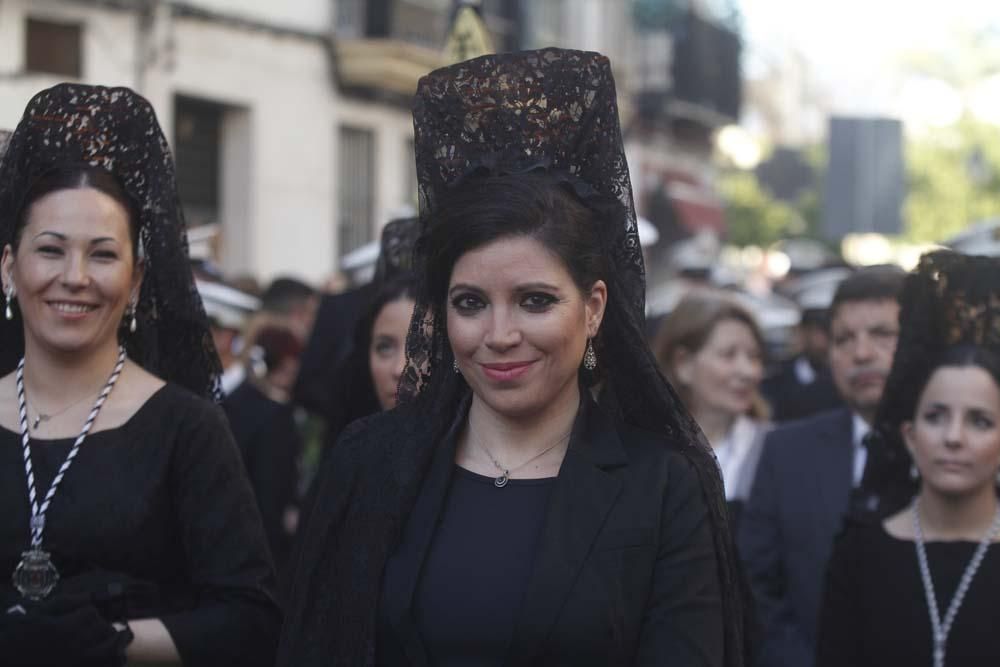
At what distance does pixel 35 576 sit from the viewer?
160 inches

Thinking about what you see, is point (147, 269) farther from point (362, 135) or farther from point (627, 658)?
point (362, 135)

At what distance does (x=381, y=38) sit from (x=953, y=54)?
21.6m

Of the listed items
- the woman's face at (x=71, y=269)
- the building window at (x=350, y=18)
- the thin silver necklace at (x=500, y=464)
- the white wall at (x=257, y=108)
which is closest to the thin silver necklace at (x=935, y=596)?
the thin silver necklace at (x=500, y=464)

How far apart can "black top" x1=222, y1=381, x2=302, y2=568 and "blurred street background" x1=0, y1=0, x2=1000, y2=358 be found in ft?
4.87

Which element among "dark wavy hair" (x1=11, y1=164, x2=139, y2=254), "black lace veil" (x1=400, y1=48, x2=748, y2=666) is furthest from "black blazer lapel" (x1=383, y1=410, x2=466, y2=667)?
"dark wavy hair" (x1=11, y1=164, x2=139, y2=254)

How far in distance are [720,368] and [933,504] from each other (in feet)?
7.86

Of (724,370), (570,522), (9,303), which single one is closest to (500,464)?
(570,522)

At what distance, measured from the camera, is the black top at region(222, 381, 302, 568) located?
7.08m

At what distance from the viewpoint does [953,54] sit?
38781 millimetres

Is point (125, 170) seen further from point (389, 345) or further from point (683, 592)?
point (683, 592)

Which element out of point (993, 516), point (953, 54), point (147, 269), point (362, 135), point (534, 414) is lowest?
point (993, 516)

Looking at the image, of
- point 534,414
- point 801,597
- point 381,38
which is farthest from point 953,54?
point 534,414

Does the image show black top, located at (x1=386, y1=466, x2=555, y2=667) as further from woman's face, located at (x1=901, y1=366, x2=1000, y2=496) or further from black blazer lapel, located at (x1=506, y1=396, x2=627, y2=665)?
woman's face, located at (x1=901, y1=366, x2=1000, y2=496)

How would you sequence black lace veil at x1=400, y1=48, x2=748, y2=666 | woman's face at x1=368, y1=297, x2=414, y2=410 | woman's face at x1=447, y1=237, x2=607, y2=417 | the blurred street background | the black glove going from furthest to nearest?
the blurred street background → woman's face at x1=368, y1=297, x2=414, y2=410 → the black glove → black lace veil at x1=400, y1=48, x2=748, y2=666 → woman's face at x1=447, y1=237, x2=607, y2=417
